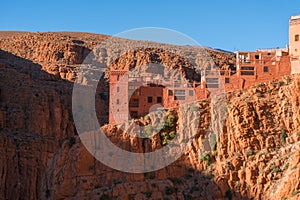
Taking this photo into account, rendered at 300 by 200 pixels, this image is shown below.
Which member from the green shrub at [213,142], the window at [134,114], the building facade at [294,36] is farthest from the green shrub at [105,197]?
the building facade at [294,36]

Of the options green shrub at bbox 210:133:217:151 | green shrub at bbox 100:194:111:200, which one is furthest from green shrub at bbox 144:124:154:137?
green shrub at bbox 100:194:111:200

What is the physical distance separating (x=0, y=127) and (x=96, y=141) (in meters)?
50.8

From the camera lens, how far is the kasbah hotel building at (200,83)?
9538 centimetres

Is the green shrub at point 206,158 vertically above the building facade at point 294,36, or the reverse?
the building facade at point 294,36

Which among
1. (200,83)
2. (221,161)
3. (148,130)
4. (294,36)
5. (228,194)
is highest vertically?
(294,36)

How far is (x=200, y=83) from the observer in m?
101

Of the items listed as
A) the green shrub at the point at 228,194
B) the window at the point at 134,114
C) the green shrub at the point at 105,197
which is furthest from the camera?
the window at the point at 134,114

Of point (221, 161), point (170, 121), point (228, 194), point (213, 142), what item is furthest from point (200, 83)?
point (228, 194)

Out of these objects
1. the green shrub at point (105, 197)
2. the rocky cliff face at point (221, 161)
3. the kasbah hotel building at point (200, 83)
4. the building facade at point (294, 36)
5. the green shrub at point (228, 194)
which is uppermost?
the building facade at point (294, 36)

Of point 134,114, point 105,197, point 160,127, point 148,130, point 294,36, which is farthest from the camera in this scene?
point 134,114

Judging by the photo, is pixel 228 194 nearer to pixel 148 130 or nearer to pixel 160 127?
pixel 160 127

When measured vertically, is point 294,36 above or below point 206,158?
above

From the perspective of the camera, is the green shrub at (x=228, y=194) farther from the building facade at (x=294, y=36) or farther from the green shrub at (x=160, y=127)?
the building facade at (x=294, y=36)

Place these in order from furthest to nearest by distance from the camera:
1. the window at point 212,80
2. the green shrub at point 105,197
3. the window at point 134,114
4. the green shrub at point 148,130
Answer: the window at point 134,114 → the window at point 212,80 → the green shrub at point 148,130 → the green shrub at point 105,197
